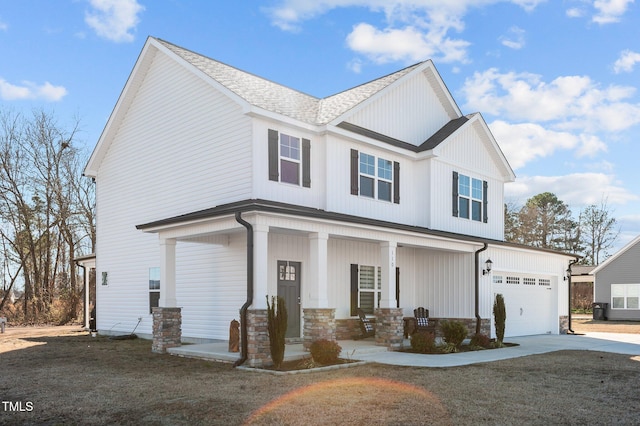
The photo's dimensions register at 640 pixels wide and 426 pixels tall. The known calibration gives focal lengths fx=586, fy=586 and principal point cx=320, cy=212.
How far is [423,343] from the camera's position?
14562mm

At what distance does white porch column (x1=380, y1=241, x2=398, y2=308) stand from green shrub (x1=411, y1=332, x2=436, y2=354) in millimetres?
995

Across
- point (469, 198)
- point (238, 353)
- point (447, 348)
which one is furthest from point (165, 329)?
point (469, 198)

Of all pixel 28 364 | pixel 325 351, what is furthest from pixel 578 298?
pixel 28 364

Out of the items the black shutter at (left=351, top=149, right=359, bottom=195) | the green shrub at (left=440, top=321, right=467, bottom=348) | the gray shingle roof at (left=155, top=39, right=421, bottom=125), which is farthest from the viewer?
the black shutter at (left=351, top=149, right=359, bottom=195)

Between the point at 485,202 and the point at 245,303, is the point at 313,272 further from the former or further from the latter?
the point at 485,202

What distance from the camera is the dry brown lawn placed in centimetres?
761

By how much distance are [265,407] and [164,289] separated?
7259 millimetres

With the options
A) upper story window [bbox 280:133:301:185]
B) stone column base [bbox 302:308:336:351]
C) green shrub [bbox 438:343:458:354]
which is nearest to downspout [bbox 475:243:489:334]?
green shrub [bbox 438:343:458:354]

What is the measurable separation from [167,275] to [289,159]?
14.0 feet

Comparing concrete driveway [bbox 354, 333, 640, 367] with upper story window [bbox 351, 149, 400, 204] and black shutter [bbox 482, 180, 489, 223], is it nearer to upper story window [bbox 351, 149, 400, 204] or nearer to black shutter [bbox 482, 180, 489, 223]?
black shutter [bbox 482, 180, 489, 223]

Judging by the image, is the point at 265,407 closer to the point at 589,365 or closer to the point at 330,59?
the point at 589,365

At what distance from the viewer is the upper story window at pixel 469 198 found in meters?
19.6

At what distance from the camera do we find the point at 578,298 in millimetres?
41531

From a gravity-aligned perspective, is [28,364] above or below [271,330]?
below
